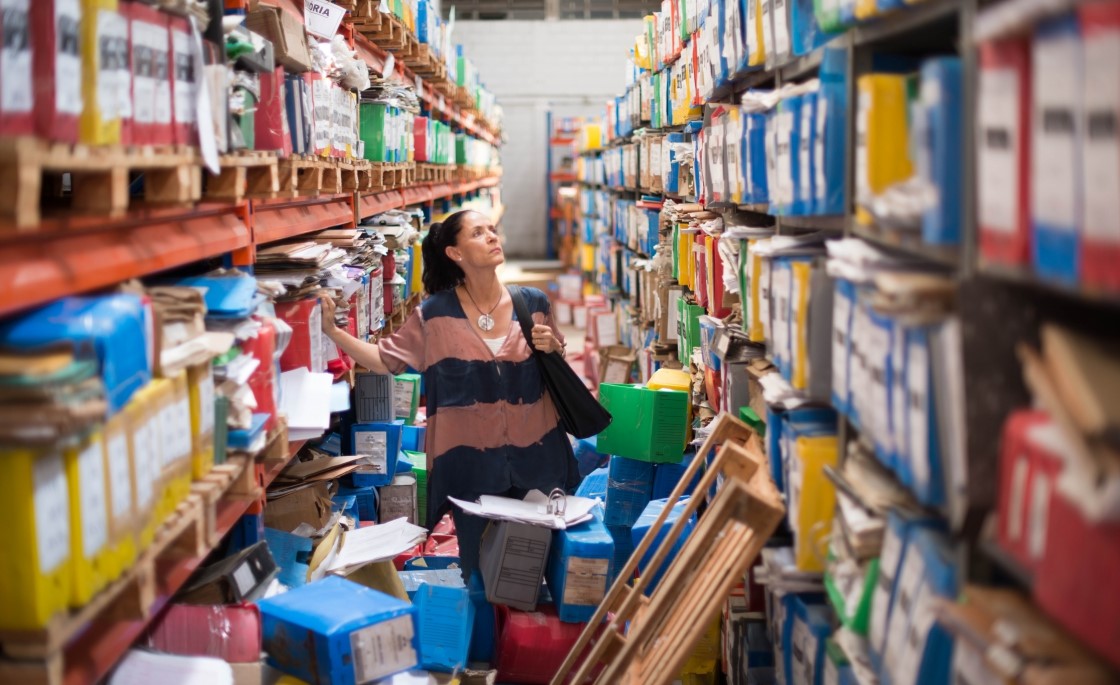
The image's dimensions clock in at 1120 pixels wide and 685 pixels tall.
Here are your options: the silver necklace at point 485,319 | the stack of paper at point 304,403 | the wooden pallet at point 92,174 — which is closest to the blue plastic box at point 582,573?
the silver necklace at point 485,319

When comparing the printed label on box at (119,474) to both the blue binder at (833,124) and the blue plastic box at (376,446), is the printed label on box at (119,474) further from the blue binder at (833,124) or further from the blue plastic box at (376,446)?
the blue plastic box at (376,446)

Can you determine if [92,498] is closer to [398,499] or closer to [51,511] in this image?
[51,511]

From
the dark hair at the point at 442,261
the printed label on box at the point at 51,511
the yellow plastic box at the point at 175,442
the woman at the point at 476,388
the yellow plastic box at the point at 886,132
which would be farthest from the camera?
the dark hair at the point at 442,261

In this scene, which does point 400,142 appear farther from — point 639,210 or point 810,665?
point 810,665

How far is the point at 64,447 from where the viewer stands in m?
2.05

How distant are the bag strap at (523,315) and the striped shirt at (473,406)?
0.03m

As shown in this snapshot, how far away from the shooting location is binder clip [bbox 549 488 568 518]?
4742 mm

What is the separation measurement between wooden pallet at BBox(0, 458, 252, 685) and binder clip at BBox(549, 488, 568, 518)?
5.65ft

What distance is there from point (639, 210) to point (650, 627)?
258 inches

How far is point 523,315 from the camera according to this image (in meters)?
4.92

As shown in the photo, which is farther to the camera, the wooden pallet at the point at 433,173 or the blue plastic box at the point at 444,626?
the wooden pallet at the point at 433,173

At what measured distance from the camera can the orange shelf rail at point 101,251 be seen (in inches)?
79.4

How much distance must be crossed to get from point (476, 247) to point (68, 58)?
287 cm

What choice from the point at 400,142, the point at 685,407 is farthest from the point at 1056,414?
the point at 400,142
